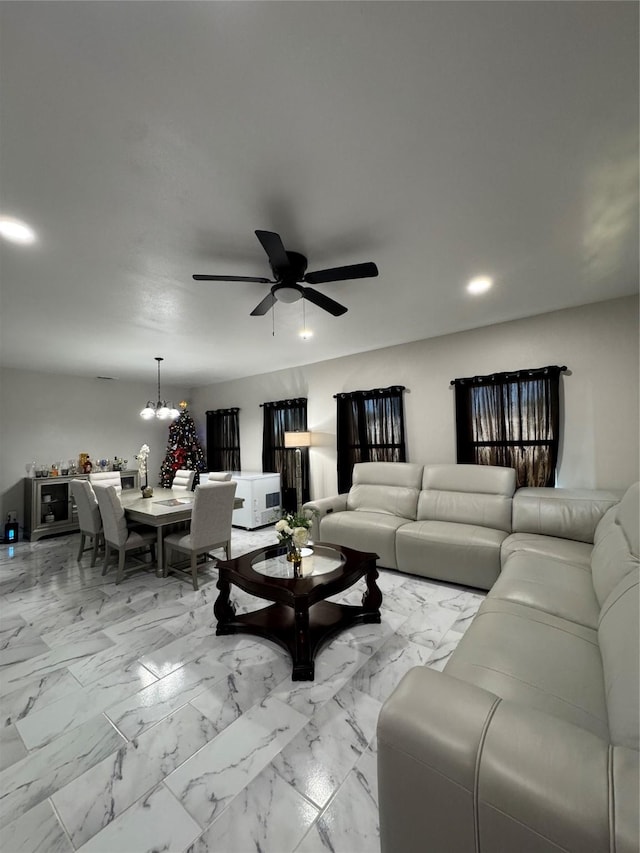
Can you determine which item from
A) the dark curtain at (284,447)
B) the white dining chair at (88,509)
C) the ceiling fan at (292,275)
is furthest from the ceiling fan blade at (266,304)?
the dark curtain at (284,447)

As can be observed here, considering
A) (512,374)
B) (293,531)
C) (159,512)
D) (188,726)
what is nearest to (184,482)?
(159,512)

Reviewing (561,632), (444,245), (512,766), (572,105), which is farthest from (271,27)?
(561,632)

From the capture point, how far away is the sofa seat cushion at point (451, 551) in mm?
2984

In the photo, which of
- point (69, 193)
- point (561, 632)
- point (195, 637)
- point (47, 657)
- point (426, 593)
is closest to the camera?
point (561, 632)

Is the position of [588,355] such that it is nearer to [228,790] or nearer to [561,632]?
[561,632]

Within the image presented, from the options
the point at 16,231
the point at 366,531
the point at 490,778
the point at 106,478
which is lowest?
the point at 366,531

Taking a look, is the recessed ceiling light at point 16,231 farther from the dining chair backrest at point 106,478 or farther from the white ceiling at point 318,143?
the dining chair backrest at point 106,478

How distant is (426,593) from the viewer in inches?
121

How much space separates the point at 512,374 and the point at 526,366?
0.18 meters

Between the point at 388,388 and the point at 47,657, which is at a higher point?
the point at 388,388

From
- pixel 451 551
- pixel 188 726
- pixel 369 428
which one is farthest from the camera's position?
pixel 369 428

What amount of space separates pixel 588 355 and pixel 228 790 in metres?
4.34

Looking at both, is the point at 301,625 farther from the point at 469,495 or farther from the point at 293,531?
the point at 469,495

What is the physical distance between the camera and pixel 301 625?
6.77 ft
